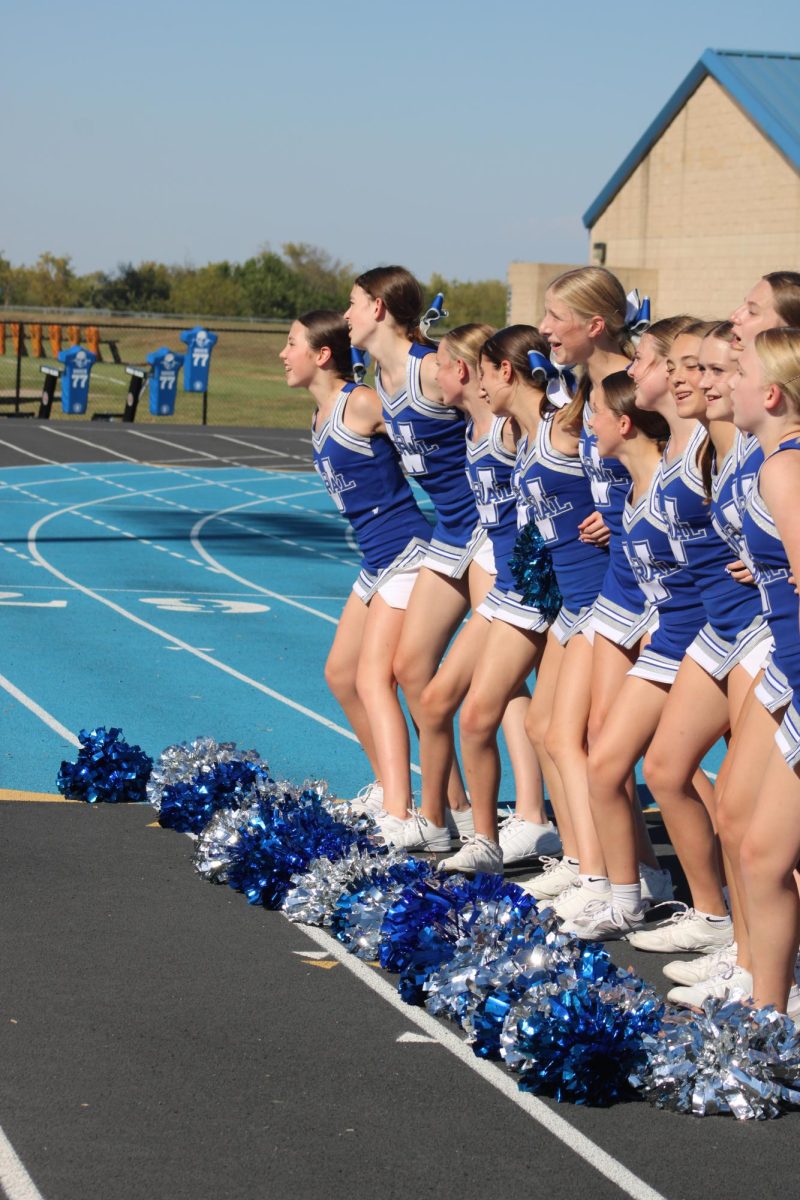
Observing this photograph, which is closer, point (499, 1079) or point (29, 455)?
point (499, 1079)

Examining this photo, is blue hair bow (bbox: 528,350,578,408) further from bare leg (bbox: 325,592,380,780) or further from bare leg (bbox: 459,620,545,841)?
bare leg (bbox: 325,592,380,780)

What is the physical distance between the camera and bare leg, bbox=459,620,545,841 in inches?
239

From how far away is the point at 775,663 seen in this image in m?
4.30

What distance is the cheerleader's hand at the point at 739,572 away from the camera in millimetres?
4996

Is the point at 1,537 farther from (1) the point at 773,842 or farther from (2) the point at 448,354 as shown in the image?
(1) the point at 773,842

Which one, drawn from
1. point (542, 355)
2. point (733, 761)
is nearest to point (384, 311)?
point (542, 355)

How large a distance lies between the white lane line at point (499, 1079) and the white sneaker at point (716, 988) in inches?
26.8

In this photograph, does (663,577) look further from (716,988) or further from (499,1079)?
(499,1079)

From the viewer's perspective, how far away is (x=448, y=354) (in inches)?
252

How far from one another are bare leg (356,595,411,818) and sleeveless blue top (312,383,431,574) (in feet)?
0.87

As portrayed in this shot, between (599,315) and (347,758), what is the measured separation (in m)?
3.50

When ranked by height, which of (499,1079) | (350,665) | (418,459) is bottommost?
(499,1079)

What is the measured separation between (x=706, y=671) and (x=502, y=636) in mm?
1216

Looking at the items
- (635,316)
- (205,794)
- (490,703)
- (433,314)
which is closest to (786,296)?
(635,316)
